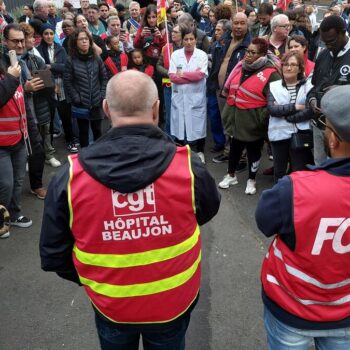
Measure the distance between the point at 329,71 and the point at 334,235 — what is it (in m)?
2.86

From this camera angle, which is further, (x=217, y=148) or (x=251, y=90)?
(x=217, y=148)

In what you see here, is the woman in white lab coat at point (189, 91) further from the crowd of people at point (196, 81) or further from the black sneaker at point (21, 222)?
the black sneaker at point (21, 222)

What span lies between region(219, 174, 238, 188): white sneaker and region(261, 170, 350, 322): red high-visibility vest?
11.6 ft

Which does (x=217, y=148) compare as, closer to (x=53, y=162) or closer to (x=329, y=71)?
(x=53, y=162)

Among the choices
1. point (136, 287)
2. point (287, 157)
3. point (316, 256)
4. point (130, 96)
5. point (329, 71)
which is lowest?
point (287, 157)

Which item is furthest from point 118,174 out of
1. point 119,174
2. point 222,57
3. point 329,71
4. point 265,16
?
point 265,16

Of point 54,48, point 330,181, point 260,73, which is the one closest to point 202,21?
point 54,48

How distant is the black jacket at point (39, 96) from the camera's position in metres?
4.99

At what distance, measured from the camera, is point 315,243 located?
170 cm

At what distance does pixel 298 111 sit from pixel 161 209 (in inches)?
124

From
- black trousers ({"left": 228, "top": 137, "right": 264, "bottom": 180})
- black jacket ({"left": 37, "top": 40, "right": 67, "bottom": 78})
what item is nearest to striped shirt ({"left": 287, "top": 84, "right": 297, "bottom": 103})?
black trousers ({"left": 228, "top": 137, "right": 264, "bottom": 180})

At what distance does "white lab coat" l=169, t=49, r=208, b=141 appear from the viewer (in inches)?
228

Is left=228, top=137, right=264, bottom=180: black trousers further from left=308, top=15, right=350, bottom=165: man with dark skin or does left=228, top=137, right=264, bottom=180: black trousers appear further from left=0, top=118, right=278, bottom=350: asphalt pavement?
left=308, top=15, right=350, bottom=165: man with dark skin

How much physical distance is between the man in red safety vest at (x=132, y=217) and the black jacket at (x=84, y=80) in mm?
4156
